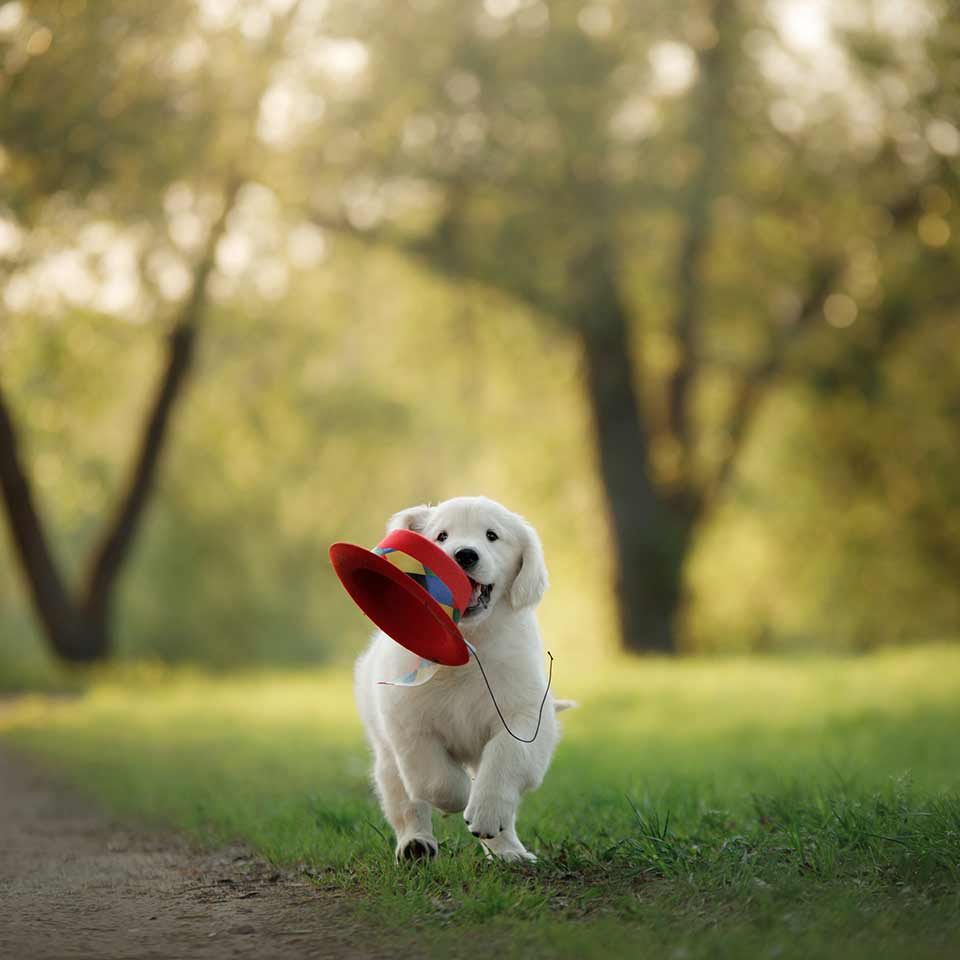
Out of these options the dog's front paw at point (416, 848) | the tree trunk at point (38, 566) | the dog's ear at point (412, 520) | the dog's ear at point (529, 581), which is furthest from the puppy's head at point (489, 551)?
the tree trunk at point (38, 566)

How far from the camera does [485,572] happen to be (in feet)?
16.8

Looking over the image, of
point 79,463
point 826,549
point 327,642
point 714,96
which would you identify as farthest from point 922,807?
point 327,642

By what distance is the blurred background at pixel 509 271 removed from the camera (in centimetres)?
1745

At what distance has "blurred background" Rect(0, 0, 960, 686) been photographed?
1745 centimetres

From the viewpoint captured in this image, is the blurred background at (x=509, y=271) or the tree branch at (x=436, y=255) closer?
the blurred background at (x=509, y=271)

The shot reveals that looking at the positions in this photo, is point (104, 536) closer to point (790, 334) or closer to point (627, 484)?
point (627, 484)

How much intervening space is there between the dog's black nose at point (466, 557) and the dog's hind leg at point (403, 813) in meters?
0.94

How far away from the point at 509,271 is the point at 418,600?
14.7 metres

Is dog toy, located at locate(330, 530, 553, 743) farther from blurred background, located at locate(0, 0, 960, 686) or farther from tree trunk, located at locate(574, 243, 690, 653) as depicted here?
tree trunk, located at locate(574, 243, 690, 653)

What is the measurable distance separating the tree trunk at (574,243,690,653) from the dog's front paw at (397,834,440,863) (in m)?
14.9

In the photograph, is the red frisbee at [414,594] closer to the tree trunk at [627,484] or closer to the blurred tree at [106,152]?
the blurred tree at [106,152]

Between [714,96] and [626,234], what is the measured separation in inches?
105

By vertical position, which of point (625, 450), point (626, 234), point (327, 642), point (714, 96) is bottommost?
point (327, 642)

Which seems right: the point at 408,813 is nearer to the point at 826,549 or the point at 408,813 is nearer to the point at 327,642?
the point at 826,549
